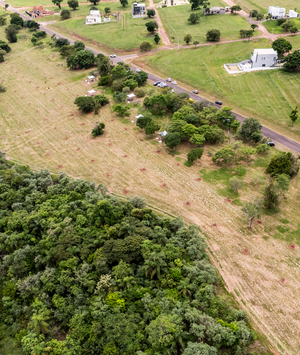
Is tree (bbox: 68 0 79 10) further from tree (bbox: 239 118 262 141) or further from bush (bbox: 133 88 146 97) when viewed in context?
tree (bbox: 239 118 262 141)

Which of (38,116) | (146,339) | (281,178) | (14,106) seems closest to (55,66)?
(14,106)

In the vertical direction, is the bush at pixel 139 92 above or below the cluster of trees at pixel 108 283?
above

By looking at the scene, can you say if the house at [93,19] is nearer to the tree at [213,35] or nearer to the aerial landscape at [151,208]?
the aerial landscape at [151,208]

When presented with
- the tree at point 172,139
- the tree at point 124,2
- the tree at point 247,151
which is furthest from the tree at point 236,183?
the tree at point 124,2

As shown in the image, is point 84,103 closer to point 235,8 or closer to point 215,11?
point 215,11

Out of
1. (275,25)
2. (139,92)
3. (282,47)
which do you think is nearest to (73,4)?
(275,25)

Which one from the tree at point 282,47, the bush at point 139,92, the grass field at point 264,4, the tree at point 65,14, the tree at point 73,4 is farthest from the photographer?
the tree at point 73,4
